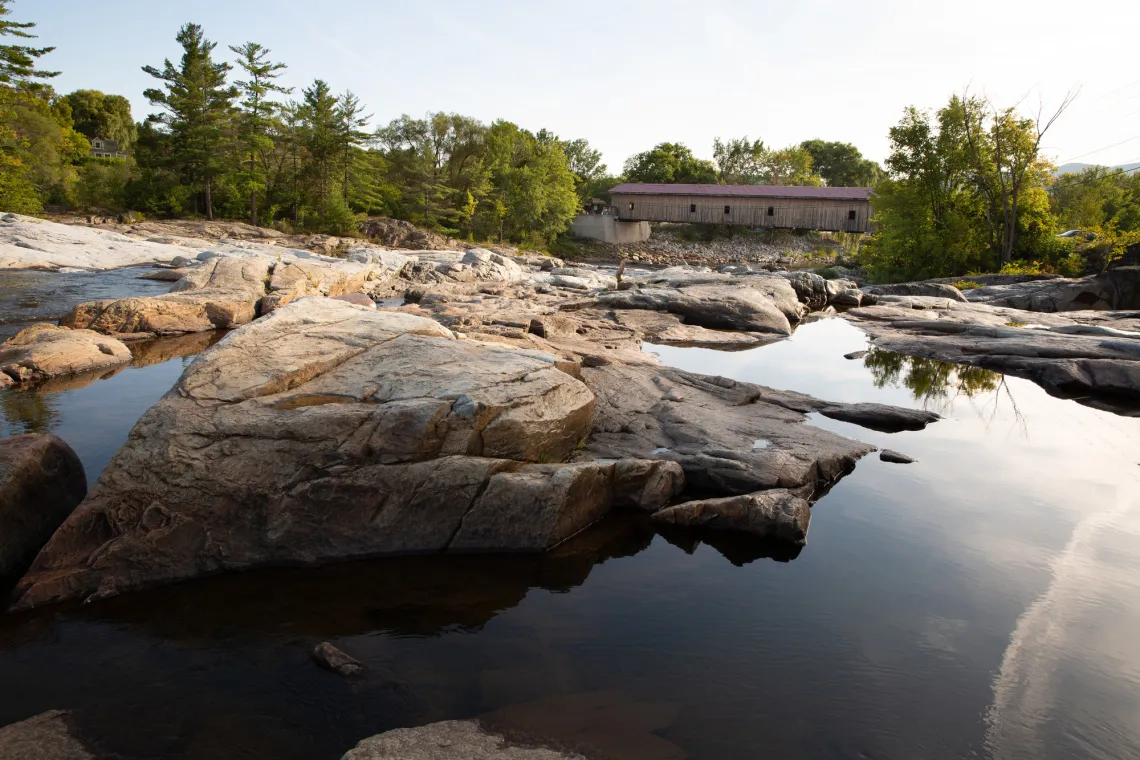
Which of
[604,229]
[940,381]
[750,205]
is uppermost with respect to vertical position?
[750,205]

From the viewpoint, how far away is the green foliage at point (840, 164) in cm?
8844

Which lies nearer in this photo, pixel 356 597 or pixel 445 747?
pixel 445 747

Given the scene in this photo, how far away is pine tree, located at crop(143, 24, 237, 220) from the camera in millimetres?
41562

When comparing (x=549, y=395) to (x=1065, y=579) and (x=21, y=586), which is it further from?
(x=1065, y=579)

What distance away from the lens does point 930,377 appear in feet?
48.5

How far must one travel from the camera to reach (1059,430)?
436 inches

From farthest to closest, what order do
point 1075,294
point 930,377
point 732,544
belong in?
point 1075,294
point 930,377
point 732,544

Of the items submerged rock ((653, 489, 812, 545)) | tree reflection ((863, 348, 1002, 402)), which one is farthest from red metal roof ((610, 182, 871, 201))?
submerged rock ((653, 489, 812, 545))

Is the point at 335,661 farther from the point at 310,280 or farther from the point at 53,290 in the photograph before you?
the point at 53,290

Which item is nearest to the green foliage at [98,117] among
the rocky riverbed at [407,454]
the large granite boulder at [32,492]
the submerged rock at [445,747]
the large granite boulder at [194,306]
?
the large granite boulder at [194,306]

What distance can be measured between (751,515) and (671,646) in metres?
2.21

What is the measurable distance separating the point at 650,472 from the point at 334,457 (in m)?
3.40

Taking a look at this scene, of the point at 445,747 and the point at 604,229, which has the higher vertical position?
the point at 604,229

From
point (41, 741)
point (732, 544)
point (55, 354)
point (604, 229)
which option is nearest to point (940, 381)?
point (732, 544)
